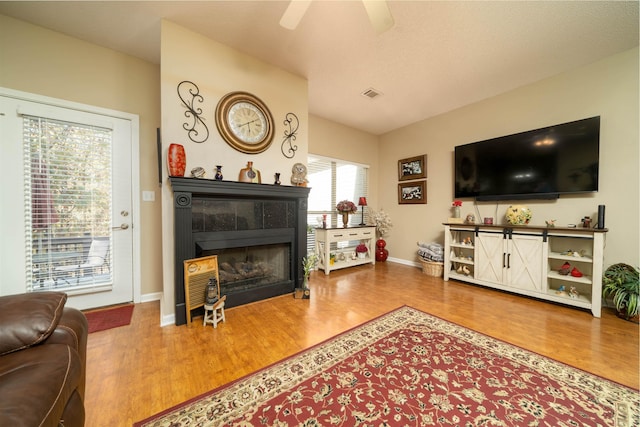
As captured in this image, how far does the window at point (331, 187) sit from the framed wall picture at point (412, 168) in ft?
2.29

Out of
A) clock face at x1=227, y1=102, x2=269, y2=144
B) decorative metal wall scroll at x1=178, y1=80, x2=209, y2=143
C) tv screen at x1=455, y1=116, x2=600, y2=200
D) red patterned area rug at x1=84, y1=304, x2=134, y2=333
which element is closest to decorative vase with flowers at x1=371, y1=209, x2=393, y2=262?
tv screen at x1=455, y1=116, x2=600, y2=200

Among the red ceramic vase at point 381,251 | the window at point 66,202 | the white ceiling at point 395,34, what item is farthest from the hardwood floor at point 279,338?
the white ceiling at point 395,34

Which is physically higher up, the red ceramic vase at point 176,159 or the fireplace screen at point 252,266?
the red ceramic vase at point 176,159

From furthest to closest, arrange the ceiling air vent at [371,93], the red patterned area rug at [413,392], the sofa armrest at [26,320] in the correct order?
the ceiling air vent at [371,93] < the red patterned area rug at [413,392] < the sofa armrest at [26,320]

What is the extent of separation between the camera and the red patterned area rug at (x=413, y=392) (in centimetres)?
112

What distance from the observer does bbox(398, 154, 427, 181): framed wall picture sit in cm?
402

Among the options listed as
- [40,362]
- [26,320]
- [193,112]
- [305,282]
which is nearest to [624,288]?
[305,282]

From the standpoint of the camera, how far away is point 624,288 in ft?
7.00

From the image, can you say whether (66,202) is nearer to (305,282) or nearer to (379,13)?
(305,282)

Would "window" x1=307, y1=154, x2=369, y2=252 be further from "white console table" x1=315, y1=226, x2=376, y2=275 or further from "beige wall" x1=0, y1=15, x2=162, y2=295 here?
"beige wall" x1=0, y1=15, x2=162, y2=295

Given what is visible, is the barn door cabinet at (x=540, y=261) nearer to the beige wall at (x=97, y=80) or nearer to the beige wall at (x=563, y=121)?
the beige wall at (x=563, y=121)

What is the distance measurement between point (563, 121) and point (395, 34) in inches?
92.6

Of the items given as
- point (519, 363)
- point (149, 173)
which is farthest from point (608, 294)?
point (149, 173)

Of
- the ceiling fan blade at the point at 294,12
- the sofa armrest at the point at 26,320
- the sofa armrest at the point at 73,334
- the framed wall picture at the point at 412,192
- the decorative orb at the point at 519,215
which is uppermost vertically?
the ceiling fan blade at the point at 294,12
